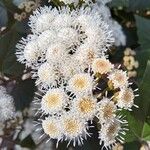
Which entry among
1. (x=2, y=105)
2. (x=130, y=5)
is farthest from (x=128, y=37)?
(x=2, y=105)

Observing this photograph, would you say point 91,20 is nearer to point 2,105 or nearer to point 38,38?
point 38,38

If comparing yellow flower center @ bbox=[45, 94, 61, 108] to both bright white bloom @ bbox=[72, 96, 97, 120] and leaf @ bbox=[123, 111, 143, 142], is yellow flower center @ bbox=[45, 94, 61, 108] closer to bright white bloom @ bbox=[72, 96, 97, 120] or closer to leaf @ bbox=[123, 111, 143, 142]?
bright white bloom @ bbox=[72, 96, 97, 120]

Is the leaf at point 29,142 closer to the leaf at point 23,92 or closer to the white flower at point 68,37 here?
the leaf at point 23,92

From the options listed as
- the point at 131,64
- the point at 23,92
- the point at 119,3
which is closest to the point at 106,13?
the point at 119,3

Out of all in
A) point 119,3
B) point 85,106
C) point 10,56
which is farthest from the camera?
point 119,3

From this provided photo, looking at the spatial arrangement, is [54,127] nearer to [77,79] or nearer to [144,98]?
[77,79]

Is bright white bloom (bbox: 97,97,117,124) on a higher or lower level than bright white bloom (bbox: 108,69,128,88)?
lower

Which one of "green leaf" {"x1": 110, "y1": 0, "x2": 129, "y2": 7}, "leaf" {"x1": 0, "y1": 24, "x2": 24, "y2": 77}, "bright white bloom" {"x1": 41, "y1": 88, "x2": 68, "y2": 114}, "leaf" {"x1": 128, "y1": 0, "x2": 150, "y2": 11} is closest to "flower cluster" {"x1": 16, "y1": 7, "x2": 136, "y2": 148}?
"bright white bloom" {"x1": 41, "y1": 88, "x2": 68, "y2": 114}

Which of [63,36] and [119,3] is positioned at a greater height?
[63,36]
